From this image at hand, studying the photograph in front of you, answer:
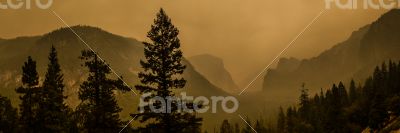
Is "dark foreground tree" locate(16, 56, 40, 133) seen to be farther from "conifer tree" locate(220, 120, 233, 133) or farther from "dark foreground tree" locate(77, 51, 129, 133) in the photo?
"conifer tree" locate(220, 120, 233, 133)

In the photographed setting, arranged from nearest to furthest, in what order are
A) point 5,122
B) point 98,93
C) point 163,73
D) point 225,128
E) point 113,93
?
1. point 163,73
2. point 98,93
3. point 113,93
4. point 5,122
5. point 225,128

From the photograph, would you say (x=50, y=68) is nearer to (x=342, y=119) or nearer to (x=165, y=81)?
(x=165, y=81)

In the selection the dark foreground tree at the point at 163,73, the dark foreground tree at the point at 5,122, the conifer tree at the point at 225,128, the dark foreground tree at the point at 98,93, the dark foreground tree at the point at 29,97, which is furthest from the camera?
the conifer tree at the point at 225,128

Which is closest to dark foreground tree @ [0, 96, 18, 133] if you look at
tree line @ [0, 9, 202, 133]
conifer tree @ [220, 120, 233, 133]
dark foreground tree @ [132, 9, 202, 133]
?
tree line @ [0, 9, 202, 133]

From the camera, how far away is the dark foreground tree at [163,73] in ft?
116

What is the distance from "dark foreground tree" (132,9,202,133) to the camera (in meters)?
35.2

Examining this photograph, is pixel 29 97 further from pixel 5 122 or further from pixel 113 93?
pixel 113 93

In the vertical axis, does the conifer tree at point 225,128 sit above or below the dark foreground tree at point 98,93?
above

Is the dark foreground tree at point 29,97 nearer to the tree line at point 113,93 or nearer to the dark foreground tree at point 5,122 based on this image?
the tree line at point 113,93

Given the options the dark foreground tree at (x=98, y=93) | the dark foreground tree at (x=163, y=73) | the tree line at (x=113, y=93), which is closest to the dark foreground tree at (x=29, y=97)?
the tree line at (x=113, y=93)

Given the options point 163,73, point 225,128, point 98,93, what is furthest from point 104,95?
point 225,128

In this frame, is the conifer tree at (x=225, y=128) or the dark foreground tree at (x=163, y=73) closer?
the dark foreground tree at (x=163, y=73)

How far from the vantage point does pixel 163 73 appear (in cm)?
3575

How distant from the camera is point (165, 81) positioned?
3550cm
